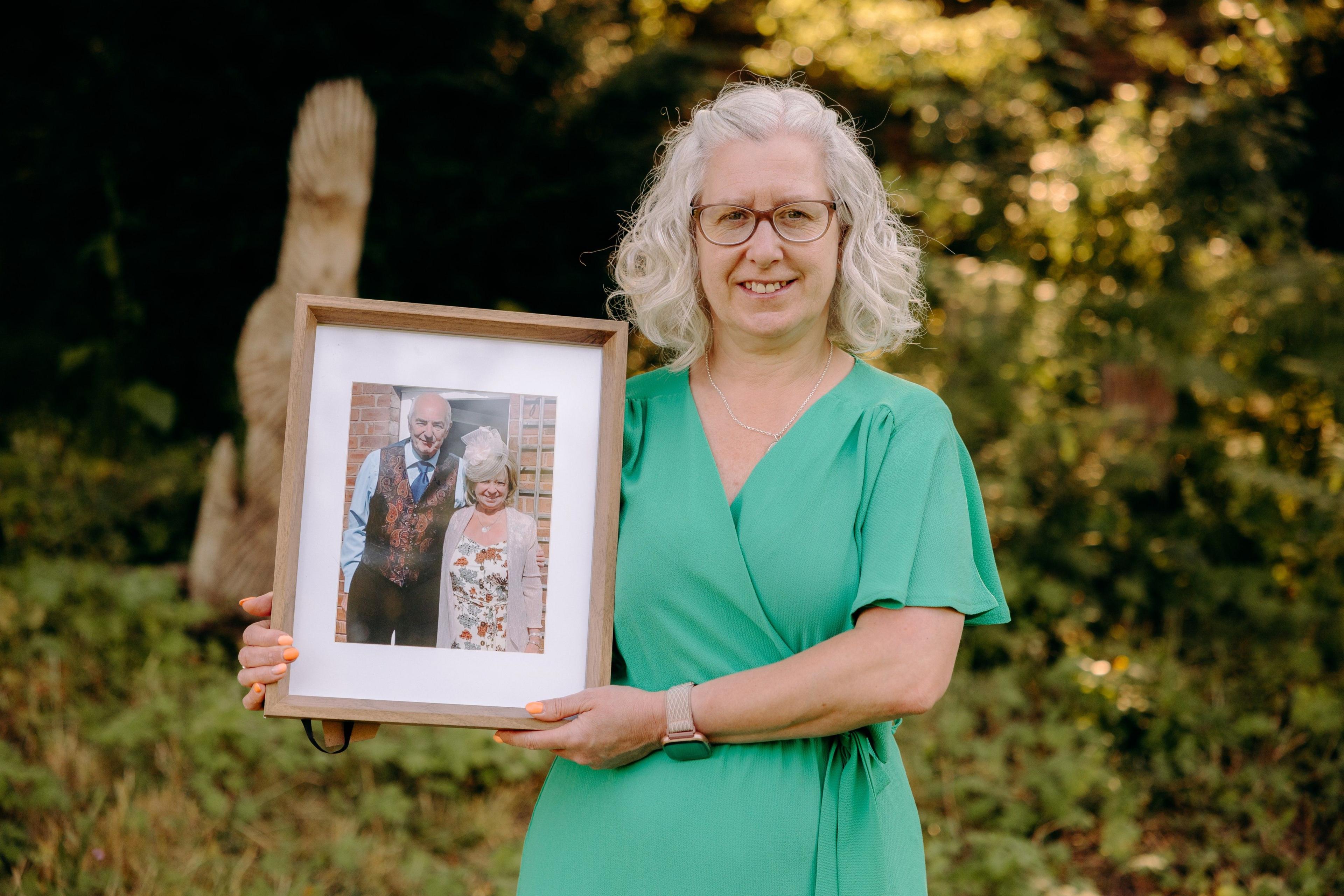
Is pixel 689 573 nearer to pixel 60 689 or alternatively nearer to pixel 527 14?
pixel 60 689

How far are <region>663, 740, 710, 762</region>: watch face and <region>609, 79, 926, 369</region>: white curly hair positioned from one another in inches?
26.5

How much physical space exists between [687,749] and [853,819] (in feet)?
0.99

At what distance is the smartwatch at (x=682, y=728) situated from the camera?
5.14ft

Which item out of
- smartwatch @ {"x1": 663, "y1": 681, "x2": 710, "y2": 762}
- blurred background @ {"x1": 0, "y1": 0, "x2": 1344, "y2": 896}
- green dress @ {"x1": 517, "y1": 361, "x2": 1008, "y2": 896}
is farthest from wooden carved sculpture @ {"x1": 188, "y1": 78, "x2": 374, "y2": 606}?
smartwatch @ {"x1": 663, "y1": 681, "x2": 710, "y2": 762}

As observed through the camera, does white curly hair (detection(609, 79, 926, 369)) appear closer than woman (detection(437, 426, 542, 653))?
No

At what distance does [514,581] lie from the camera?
161 centimetres

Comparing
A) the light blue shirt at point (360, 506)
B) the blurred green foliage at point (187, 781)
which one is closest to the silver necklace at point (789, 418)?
the light blue shirt at point (360, 506)


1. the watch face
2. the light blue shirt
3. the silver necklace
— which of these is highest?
the silver necklace

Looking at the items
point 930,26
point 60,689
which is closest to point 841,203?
point 60,689

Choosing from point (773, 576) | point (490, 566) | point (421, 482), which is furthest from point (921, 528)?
point (421, 482)

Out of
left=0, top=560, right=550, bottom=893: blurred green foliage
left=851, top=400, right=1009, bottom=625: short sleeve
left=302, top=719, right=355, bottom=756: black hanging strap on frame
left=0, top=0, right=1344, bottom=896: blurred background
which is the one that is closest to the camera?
left=851, top=400, right=1009, bottom=625: short sleeve

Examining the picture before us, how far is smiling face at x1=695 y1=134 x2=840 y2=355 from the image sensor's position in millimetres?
1693

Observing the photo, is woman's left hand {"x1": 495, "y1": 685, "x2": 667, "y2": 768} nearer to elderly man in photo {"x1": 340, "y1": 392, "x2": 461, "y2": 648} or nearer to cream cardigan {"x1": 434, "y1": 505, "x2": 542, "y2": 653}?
cream cardigan {"x1": 434, "y1": 505, "x2": 542, "y2": 653}

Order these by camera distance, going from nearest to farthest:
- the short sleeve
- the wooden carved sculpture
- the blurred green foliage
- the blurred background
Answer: the short sleeve → the blurred green foliage → the blurred background → the wooden carved sculpture
